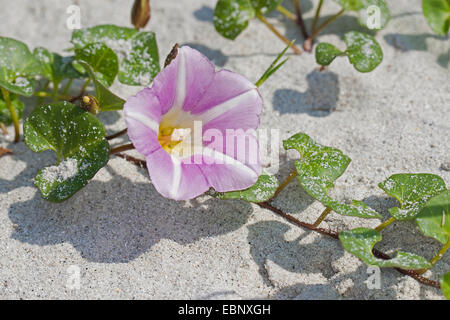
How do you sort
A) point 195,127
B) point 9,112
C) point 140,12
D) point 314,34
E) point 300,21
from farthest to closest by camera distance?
Answer: point 300,21 → point 314,34 → point 140,12 → point 9,112 → point 195,127

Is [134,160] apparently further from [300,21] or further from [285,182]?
[300,21]

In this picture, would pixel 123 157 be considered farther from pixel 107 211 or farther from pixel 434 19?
pixel 434 19

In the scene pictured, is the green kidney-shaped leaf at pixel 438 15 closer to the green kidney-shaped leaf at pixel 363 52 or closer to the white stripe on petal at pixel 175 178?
the green kidney-shaped leaf at pixel 363 52

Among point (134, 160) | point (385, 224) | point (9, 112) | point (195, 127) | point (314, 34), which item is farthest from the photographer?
point (314, 34)

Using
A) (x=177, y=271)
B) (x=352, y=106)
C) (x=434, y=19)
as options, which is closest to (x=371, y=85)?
(x=352, y=106)

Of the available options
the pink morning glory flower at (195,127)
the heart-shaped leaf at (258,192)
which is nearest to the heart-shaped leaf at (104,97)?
the pink morning glory flower at (195,127)

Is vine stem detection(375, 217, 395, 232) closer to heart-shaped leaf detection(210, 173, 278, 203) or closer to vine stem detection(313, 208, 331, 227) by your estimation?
vine stem detection(313, 208, 331, 227)

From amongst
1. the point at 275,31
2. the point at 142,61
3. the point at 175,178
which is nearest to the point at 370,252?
the point at 175,178
